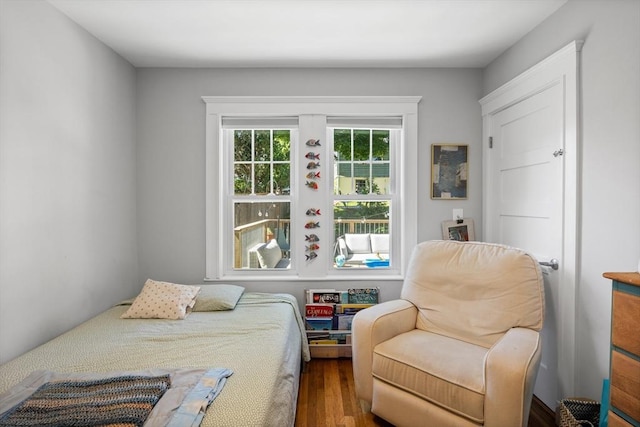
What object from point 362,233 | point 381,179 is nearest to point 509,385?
point 362,233

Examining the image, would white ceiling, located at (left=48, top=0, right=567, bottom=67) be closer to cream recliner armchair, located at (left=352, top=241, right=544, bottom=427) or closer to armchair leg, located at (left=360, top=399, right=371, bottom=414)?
cream recliner armchair, located at (left=352, top=241, right=544, bottom=427)

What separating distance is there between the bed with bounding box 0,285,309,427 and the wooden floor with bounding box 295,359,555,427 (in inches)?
12.3

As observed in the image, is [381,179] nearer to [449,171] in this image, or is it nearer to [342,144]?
[342,144]

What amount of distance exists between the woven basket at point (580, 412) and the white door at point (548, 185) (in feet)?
0.76

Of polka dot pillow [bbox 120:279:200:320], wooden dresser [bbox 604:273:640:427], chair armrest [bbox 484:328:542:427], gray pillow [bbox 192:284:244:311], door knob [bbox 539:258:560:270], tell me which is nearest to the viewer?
wooden dresser [bbox 604:273:640:427]

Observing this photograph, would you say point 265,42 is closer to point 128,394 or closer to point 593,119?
point 593,119

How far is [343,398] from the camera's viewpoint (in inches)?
91.9

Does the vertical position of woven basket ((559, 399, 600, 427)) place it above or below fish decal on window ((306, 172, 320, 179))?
below

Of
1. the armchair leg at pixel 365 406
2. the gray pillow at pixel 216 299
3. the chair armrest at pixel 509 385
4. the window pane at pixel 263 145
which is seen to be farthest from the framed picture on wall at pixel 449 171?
the gray pillow at pixel 216 299

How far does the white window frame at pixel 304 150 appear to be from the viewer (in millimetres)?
3027

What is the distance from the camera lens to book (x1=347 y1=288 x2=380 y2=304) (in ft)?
9.77

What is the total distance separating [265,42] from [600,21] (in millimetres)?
2037

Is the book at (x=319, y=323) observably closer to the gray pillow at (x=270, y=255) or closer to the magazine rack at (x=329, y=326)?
the magazine rack at (x=329, y=326)

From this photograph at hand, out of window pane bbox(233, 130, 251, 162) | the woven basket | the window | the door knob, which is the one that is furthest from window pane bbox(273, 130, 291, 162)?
the woven basket
